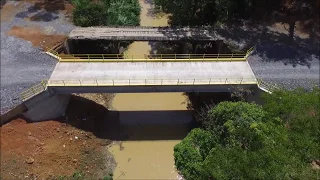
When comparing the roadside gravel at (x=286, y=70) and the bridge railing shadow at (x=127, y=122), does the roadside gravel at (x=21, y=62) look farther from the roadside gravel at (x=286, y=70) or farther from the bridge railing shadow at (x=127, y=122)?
the roadside gravel at (x=286, y=70)

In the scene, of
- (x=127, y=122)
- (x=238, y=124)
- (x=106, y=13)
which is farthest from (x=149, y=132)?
(x=106, y=13)

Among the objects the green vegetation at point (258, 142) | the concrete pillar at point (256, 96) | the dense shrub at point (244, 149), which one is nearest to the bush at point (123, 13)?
the concrete pillar at point (256, 96)

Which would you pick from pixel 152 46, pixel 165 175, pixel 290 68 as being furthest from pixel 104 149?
pixel 290 68

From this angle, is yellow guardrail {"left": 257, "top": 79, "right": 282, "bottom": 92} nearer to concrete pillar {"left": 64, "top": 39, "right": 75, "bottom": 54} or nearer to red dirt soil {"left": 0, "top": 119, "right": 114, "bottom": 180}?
red dirt soil {"left": 0, "top": 119, "right": 114, "bottom": 180}

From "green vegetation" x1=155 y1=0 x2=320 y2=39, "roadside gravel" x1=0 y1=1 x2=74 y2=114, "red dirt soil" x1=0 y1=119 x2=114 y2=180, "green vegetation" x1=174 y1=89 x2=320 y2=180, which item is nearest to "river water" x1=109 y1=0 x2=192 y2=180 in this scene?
"red dirt soil" x1=0 y1=119 x2=114 y2=180

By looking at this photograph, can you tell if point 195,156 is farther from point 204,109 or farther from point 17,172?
point 17,172

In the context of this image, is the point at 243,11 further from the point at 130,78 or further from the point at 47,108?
the point at 47,108
